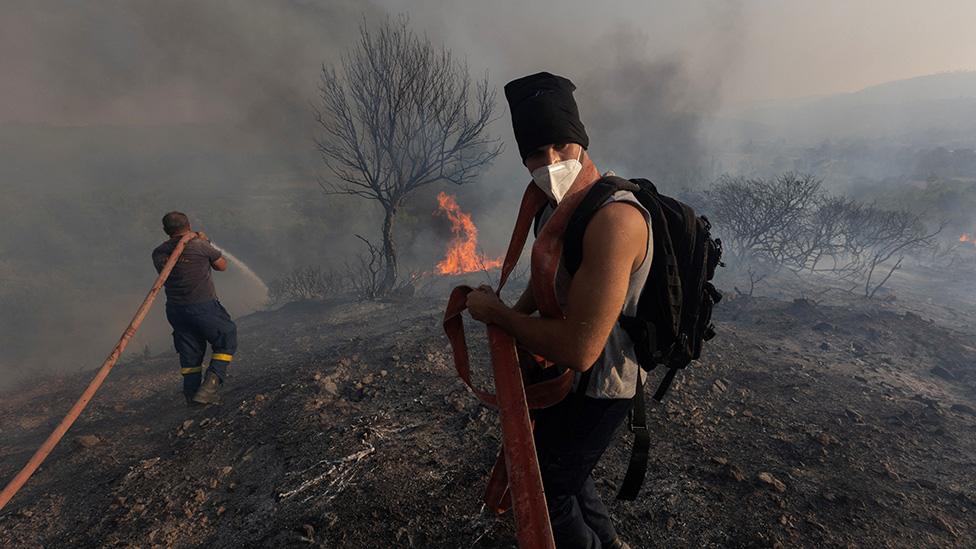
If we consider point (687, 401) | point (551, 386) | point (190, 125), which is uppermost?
point (190, 125)

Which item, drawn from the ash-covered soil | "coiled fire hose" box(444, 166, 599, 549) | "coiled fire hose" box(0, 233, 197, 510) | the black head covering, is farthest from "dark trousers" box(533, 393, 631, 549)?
"coiled fire hose" box(0, 233, 197, 510)

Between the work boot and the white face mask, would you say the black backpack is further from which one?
the work boot

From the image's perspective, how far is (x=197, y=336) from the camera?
177 inches

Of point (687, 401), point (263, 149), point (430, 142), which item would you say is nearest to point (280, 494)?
point (687, 401)

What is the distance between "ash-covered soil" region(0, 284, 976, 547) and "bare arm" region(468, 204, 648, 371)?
5.80 feet

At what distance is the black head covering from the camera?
4.80ft

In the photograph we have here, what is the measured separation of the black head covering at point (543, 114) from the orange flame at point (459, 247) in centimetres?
1326

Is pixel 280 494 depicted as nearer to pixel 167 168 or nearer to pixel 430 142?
pixel 430 142

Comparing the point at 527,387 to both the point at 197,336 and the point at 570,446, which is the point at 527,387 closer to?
the point at 570,446

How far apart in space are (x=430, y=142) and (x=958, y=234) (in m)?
24.7

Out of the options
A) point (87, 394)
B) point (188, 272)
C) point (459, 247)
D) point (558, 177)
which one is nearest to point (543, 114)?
point (558, 177)

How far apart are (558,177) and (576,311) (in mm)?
556

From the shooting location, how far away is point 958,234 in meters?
18.6

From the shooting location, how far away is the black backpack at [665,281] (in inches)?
52.1
